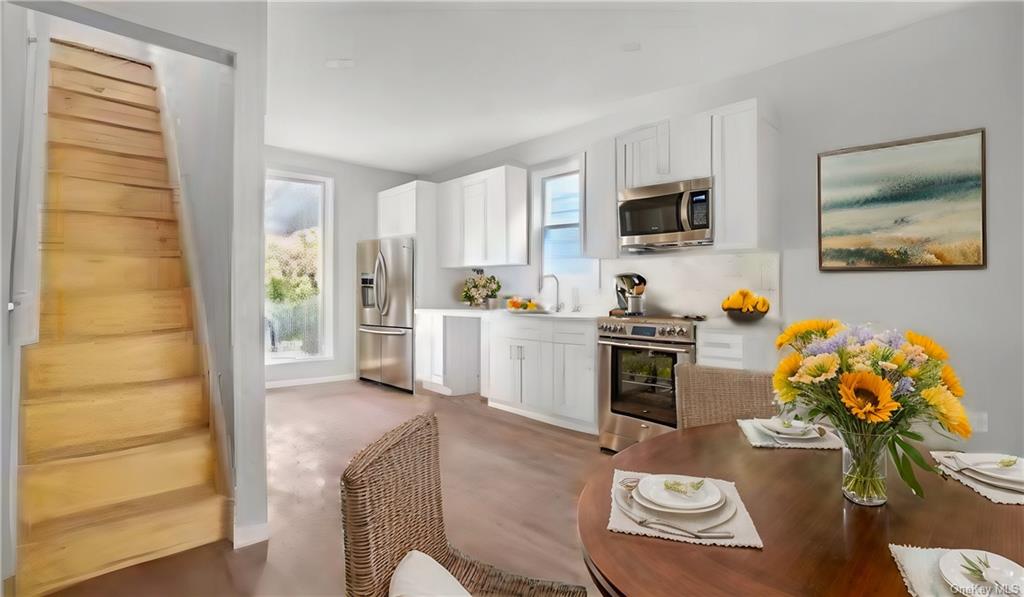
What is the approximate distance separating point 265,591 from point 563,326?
110 inches

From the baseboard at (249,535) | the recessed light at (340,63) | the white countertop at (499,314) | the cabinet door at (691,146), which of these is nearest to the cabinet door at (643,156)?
the cabinet door at (691,146)

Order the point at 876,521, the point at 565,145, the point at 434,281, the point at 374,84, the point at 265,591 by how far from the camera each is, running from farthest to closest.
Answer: the point at 434,281 < the point at 565,145 < the point at 374,84 < the point at 265,591 < the point at 876,521

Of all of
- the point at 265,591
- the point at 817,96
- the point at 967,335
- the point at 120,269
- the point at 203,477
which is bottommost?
the point at 265,591

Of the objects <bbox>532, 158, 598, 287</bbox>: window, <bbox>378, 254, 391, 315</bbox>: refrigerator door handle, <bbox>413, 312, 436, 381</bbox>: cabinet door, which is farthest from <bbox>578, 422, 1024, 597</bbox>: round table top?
<bbox>378, 254, 391, 315</bbox>: refrigerator door handle

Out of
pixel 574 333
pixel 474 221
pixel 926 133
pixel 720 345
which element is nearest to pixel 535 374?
pixel 574 333

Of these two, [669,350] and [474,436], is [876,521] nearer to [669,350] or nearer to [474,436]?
[669,350]

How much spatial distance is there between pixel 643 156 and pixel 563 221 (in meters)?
1.37

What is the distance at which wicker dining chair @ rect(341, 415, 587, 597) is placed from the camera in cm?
91

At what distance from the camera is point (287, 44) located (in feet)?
10.7

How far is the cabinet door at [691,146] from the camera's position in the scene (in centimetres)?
344

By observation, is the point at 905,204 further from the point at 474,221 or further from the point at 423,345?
the point at 423,345

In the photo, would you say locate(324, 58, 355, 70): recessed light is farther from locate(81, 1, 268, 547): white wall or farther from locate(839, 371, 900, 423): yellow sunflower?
locate(839, 371, 900, 423): yellow sunflower

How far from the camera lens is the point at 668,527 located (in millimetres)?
921

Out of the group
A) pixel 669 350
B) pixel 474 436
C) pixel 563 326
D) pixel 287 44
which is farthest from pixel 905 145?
pixel 287 44
